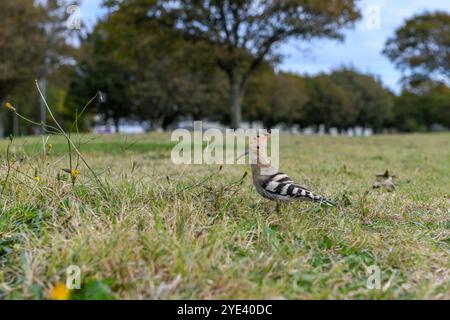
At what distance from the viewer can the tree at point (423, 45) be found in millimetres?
21078

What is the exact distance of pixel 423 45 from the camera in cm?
2169

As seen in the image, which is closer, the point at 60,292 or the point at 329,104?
the point at 60,292

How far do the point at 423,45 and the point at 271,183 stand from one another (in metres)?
22.5

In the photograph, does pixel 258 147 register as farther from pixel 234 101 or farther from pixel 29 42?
pixel 29 42

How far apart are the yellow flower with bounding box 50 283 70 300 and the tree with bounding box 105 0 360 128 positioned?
37.8ft

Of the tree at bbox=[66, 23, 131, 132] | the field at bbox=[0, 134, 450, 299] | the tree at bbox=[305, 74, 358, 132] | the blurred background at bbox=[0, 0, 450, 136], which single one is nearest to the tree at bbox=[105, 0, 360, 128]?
the blurred background at bbox=[0, 0, 450, 136]

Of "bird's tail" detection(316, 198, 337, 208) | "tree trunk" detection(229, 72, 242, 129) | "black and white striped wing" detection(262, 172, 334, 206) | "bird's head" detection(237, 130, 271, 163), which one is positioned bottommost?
"bird's tail" detection(316, 198, 337, 208)

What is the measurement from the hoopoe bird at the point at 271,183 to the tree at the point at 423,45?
21.6 metres

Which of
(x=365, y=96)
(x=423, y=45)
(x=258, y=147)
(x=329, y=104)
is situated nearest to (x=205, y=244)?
(x=258, y=147)

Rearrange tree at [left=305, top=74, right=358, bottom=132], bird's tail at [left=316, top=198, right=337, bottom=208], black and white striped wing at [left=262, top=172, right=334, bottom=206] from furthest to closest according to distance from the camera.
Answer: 1. tree at [left=305, top=74, right=358, bottom=132]
2. bird's tail at [left=316, top=198, right=337, bottom=208]
3. black and white striped wing at [left=262, top=172, right=334, bottom=206]

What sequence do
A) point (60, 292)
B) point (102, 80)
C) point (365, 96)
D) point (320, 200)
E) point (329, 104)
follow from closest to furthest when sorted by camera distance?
point (60, 292)
point (320, 200)
point (102, 80)
point (329, 104)
point (365, 96)

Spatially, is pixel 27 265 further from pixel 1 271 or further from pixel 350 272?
pixel 350 272

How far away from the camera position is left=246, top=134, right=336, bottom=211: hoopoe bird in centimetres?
241

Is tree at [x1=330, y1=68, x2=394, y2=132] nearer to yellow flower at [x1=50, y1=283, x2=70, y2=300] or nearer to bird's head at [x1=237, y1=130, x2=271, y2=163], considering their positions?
bird's head at [x1=237, y1=130, x2=271, y2=163]
